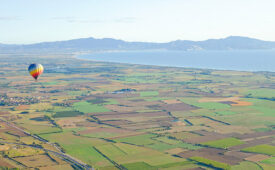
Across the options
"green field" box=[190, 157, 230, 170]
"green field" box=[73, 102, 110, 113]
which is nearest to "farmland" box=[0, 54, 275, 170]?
"green field" box=[190, 157, 230, 170]

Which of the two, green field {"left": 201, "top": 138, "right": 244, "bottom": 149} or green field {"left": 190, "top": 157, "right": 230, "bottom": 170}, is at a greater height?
green field {"left": 201, "top": 138, "right": 244, "bottom": 149}

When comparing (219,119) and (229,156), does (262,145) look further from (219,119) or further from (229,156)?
(219,119)

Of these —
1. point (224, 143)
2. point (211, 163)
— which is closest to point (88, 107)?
point (224, 143)

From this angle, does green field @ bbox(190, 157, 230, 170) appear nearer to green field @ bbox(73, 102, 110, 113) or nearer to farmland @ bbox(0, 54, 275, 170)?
farmland @ bbox(0, 54, 275, 170)

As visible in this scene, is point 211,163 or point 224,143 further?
point 224,143

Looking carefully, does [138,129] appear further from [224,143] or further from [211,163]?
[211,163]

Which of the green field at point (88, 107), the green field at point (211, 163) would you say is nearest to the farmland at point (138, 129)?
the green field at point (211, 163)

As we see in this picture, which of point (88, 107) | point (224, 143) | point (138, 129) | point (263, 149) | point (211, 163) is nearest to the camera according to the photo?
point (211, 163)

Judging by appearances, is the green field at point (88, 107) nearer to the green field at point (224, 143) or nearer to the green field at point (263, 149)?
the green field at point (224, 143)
